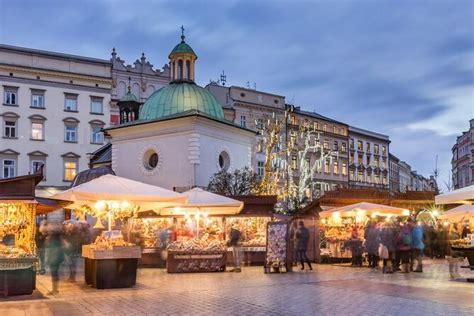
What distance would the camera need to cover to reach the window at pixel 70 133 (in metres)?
54.4

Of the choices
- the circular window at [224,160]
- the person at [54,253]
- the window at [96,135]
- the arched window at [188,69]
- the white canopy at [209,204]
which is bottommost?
the person at [54,253]

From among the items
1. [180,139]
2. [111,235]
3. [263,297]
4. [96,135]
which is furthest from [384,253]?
[96,135]

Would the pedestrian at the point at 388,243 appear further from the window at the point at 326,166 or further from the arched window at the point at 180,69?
the window at the point at 326,166

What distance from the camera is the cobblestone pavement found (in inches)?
455

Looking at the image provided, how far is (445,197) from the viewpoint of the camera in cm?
1886

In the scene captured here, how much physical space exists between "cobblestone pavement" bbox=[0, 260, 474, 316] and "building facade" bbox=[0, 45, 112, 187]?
117 feet

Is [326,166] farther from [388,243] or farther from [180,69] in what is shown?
[388,243]

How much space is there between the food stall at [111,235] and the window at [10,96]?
38.3m

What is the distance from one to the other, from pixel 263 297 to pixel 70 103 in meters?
44.8

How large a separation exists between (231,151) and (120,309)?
2427 cm

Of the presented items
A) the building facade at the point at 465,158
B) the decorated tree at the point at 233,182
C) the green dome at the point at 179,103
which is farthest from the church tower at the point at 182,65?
the building facade at the point at 465,158

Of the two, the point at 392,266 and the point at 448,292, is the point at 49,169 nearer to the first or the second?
the point at 392,266

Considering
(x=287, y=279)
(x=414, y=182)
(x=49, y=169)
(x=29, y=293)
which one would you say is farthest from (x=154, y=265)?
(x=414, y=182)

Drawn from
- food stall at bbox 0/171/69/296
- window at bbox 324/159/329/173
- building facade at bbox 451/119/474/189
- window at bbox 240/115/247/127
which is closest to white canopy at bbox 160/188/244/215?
food stall at bbox 0/171/69/296
